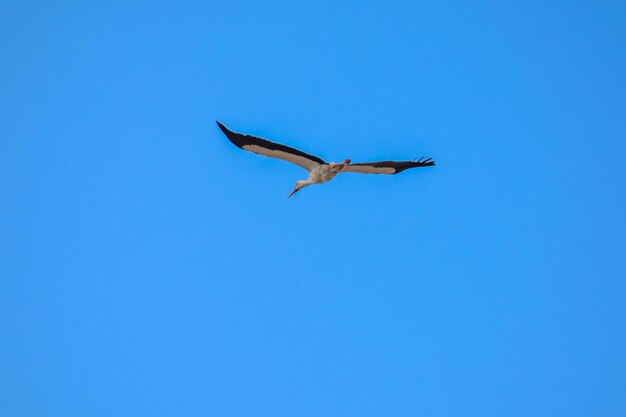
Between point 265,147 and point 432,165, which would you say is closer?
point 265,147

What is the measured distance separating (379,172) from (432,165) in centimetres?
199

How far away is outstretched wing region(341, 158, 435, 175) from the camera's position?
27.2 metres

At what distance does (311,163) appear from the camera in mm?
26750

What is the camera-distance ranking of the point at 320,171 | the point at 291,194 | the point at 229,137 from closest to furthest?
the point at 229,137 → the point at 320,171 → the point at 291,194

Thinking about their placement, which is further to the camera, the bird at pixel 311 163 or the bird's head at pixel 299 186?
the bird's head at pixel 299 186

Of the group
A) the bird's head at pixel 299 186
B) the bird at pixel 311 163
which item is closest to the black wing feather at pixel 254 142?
the bird at pixel 311 163

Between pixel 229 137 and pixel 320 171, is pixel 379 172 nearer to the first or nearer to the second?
pixel 320 171

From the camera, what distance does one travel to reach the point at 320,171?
87.4ft

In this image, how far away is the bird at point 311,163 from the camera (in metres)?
24.4

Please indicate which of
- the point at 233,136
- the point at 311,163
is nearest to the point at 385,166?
the point at 311,163

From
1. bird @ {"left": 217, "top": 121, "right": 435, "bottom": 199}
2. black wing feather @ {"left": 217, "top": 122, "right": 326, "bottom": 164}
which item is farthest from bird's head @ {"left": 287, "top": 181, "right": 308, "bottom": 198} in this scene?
black wing feather @ {"left": 217, "top": 122, "right": 326, "bottom": 164}

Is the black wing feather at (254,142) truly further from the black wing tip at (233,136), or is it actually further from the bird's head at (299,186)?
the bird's head at (299,186)

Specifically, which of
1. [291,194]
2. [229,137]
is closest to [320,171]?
[291,194]

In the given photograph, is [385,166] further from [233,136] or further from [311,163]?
[233,136]
